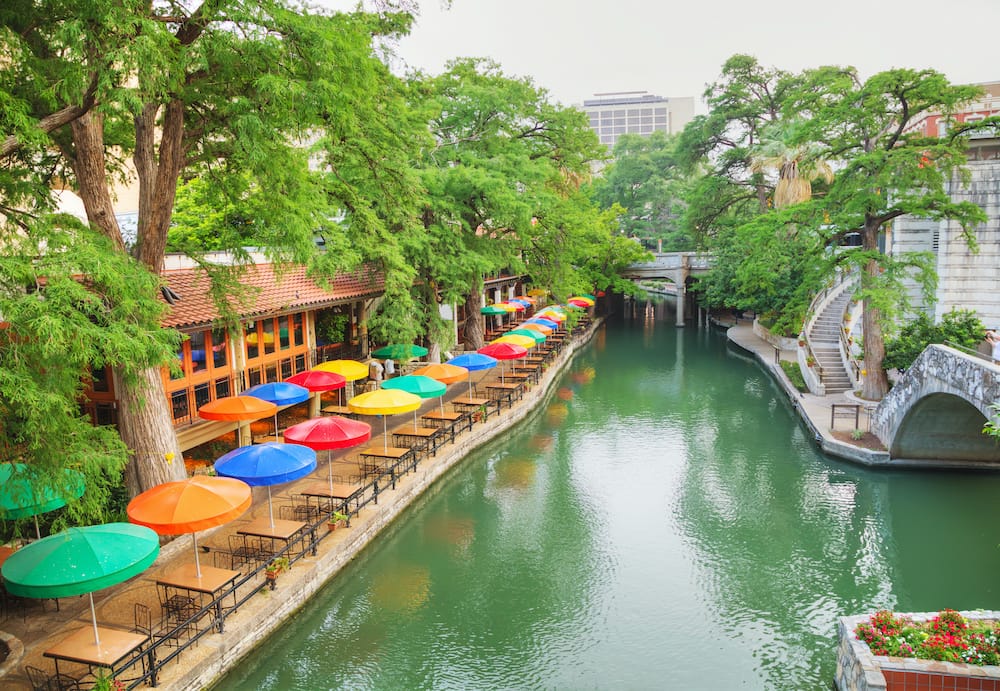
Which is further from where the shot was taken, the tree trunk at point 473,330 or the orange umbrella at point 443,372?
the tree trunk at point 473,330

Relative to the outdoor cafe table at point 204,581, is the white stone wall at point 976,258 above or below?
above

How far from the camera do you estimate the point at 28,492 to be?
1120 centimetres

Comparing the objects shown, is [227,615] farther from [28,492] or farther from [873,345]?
[873,345]

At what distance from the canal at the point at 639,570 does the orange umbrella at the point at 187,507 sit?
2.48m

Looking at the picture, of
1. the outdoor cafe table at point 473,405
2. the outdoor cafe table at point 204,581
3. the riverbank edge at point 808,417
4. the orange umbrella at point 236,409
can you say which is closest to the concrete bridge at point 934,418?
the riverbank edge at point 808,417

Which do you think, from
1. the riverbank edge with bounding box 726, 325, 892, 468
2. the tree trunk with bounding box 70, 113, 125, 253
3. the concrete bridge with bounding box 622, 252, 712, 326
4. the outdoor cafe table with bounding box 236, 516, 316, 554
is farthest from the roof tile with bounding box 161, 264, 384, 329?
the concrete bridge with bounding box 622, 252, 712, 326

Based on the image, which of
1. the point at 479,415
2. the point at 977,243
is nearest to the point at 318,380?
the point at 479,415

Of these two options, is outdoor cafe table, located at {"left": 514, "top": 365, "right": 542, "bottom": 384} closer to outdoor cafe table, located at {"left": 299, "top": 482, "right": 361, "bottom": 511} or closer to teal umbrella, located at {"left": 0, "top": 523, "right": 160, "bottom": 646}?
outdoor cafe table, located at {"left": 299, "top": 482, "right": 361, "bottom": 511}

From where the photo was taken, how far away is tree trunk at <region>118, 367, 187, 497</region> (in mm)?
14625

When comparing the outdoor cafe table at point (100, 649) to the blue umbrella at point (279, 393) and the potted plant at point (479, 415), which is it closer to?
the blue umbrella at point (279, 393)

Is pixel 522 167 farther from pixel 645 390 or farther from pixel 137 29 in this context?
pixel 137 29

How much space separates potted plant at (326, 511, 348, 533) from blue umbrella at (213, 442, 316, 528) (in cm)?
141

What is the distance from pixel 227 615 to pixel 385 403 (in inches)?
305

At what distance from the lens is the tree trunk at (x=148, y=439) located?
14625 millimetres
